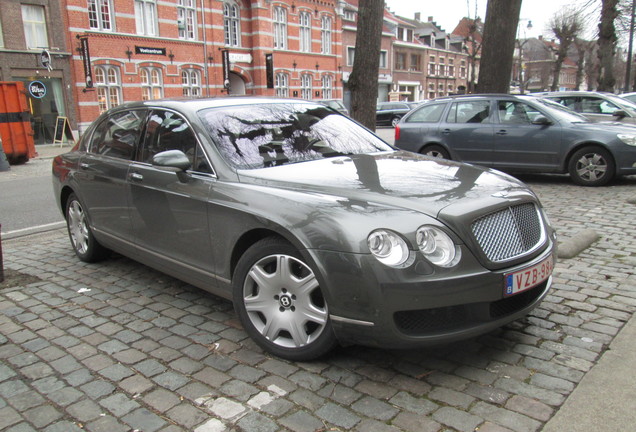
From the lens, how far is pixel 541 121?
8898 mm

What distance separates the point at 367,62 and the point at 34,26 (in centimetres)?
2229

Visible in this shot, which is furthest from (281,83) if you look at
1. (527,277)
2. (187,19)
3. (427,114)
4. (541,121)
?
(527,277)

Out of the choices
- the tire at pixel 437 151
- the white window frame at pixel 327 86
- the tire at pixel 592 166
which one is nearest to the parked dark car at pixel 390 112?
the white window frame at pixel 327 86

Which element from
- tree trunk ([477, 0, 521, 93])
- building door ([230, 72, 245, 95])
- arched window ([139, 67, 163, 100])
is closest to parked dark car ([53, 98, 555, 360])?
tree trunk ([477, 0, 521, 93])

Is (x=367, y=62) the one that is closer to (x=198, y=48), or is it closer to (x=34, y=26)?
(x=34, y=26)

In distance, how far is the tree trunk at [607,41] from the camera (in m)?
23.0

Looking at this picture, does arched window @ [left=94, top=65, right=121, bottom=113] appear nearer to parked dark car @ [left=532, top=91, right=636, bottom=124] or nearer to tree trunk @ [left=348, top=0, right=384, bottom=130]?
tree trunk @ [left=348, top=0, right=384, bottom=130]

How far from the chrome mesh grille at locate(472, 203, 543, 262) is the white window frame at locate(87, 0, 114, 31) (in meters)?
29.5

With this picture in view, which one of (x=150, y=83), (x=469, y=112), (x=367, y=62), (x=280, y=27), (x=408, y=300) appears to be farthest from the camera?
(x=280, y=27)

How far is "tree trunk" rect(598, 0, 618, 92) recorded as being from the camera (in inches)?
904

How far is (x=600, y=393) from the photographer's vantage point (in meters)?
2.60

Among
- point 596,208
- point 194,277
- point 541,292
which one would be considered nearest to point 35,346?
point 194,277

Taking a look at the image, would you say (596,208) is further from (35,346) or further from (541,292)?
(35,346)

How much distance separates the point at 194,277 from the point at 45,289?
5.82 ft
